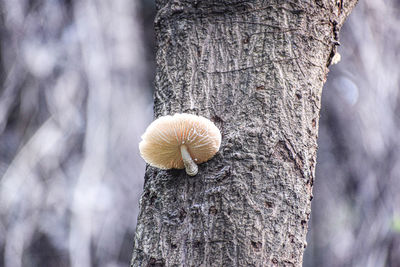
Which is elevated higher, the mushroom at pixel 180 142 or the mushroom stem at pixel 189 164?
the mushroom at pixel 180 142

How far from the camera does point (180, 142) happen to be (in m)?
1.05

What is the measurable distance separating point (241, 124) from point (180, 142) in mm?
180

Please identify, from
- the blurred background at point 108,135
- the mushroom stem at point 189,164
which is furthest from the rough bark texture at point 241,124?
the blurred background at point 108,135

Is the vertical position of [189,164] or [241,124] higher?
[241,124]

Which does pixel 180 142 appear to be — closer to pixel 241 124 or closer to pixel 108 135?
pixel 241 124

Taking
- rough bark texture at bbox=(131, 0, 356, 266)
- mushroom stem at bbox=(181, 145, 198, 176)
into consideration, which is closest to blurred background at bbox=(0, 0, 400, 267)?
rough bark texture at bbox=(131, 0, 356, 266)

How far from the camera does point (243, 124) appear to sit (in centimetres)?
104

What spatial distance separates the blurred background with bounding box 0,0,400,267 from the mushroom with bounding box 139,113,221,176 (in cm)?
238

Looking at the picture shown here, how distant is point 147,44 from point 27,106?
1450 millimetres

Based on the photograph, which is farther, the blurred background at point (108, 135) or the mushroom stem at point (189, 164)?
the blurred background at point (108, 135)

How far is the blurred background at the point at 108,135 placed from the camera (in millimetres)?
3115

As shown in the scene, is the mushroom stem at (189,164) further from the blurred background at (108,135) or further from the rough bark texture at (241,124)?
the blurred background at (108,135)

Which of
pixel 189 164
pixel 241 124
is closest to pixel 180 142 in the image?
pixel 189 164

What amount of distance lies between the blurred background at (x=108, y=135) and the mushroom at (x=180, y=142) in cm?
238
